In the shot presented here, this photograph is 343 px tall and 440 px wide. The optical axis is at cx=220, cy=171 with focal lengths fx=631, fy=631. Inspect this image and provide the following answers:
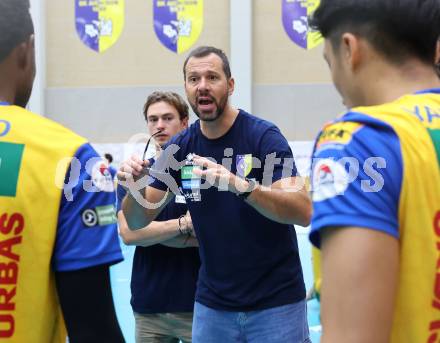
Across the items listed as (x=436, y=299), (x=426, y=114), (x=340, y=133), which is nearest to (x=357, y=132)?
(x=340, y=133)

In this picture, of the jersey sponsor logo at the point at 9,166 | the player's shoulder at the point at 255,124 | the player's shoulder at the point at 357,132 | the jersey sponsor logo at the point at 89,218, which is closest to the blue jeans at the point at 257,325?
the player's shoulder at the point at 255,124

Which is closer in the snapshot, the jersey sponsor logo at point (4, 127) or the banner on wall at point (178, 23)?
the jersey sponsor logo at point (4, 127)

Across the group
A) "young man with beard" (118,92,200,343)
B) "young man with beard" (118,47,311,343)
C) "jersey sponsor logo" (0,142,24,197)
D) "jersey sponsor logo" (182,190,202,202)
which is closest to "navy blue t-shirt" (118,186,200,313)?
"young man with beard" (118,92,200,343)

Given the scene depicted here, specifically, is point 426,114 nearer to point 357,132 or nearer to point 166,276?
point 357,132

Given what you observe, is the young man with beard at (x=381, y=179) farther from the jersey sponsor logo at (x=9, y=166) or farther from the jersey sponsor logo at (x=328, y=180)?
the jersey sponsor logo at (x=9, y=166)

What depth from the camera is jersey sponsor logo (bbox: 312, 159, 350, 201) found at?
124 centimetres

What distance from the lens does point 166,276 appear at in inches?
133

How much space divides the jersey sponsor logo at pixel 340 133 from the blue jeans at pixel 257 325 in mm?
1642

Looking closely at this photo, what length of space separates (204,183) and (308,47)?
14.6 metres

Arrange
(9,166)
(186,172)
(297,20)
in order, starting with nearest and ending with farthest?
(9,166) < (186,172) < (297,20)

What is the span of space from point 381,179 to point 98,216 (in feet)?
2.36

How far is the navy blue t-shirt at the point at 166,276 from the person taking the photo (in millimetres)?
3367

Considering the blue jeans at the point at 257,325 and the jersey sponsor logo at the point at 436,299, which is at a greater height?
the jersey sponsor logo at the point at 436,299

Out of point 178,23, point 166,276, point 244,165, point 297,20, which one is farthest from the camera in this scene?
point 178,23
